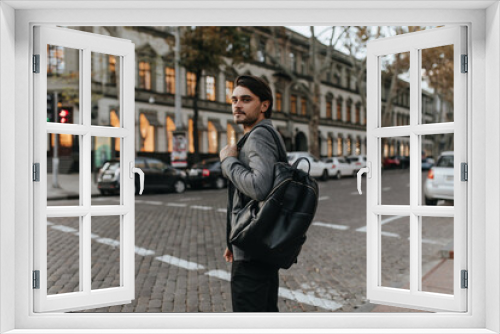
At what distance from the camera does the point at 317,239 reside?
7340 millimetres

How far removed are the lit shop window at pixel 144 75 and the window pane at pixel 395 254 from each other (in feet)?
70.0

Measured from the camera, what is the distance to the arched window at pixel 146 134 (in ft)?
88.7

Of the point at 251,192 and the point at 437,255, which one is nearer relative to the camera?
the point at 251,192

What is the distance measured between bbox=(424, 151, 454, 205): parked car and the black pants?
8.36m

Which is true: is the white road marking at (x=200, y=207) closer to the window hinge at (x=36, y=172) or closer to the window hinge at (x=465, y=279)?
the window hinge at (x=36, y=172)

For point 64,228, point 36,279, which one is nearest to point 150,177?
point 64,228

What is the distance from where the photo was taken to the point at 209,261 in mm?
5770

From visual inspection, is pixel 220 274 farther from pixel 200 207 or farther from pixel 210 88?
pixel 210 88

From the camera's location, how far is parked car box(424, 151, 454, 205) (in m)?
10.0

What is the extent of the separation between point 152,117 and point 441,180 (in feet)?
67.0

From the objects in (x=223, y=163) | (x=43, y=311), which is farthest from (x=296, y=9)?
(x=43, y=311)

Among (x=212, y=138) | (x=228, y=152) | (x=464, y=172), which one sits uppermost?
(x=212, y=138)

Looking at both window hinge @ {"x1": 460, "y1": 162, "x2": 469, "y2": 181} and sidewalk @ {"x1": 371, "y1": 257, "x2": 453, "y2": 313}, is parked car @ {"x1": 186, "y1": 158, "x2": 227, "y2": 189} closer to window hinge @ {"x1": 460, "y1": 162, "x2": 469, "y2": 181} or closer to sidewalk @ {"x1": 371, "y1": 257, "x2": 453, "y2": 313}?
sidewalk @ {"x1": 371, "y1": 257, "x2": 453, "y2": 313}

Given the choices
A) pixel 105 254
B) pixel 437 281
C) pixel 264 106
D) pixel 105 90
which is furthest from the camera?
pixel 105 90
